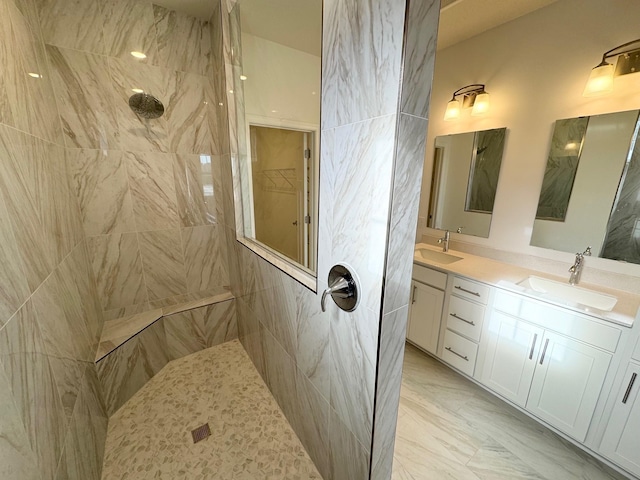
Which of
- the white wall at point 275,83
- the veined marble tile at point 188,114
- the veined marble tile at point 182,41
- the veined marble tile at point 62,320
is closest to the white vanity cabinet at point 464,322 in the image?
the white wall at point 275,83

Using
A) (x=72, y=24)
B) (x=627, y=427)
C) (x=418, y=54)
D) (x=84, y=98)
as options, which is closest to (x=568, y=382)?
(x=627, y=427)

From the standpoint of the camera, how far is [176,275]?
2086mm

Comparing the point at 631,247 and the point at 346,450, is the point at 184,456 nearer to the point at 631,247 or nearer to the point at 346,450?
the point at 346,450

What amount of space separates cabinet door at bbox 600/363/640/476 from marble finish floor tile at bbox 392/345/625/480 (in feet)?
0.61

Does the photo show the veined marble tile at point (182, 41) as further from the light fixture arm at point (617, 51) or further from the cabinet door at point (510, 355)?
the cabinet door at point (510, 355)

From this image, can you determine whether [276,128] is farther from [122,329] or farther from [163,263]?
[122,329]

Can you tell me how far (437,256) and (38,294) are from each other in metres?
2.58

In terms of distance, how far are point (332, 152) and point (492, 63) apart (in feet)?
6.48

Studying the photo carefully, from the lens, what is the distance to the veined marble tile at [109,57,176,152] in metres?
1.65

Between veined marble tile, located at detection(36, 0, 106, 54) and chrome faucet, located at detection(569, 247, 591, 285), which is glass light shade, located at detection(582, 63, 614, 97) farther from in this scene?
veined marble tile, located at detection(36, 0, 106, 54)

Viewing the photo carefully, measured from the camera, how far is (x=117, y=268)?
1829mm

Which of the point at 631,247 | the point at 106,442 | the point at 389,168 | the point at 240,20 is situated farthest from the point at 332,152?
the point at 106,442

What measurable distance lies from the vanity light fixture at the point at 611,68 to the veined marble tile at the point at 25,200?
2.82 metres

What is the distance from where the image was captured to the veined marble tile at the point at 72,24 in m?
Result: 1.41
